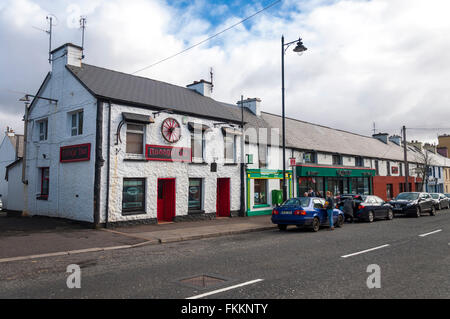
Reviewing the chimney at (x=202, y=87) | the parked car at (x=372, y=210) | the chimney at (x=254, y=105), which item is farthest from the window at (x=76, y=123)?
the parked car at (x=372, y=210)

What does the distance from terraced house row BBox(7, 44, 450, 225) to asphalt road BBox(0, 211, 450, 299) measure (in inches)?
206

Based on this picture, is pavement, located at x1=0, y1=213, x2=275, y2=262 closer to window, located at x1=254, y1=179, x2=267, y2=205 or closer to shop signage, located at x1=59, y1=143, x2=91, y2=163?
shop signage, located at x1=59, y1=143, x2=91, y2=163

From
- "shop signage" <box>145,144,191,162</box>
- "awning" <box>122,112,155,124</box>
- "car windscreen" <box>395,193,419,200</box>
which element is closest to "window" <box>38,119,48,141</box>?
"awning" <box>122,112,155,124</box>

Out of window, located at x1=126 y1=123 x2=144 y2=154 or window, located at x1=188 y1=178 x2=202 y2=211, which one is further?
window, located at x1=188 y1=178 x2=202 y2=211

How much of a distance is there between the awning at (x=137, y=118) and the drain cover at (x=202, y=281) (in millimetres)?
10199

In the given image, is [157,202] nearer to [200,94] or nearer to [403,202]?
[200,94]

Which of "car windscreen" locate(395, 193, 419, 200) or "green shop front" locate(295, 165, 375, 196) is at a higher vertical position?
"green shop front" locate(295, 165, 375, 196)

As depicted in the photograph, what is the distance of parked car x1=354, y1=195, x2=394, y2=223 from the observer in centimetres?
1808

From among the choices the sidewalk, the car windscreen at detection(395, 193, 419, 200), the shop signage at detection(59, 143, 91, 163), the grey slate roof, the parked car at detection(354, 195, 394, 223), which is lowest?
the sidewalk

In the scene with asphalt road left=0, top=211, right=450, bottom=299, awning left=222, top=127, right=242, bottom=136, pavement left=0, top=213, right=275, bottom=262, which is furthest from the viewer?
awning left=222, top=127, right=242, bottom=136

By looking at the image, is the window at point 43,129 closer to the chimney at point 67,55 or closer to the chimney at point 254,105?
the chimney at point 67,55

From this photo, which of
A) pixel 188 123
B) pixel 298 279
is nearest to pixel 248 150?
pixel 188 123

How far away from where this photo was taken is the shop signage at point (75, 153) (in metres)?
14.9

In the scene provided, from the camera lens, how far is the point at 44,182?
18.3 meters
